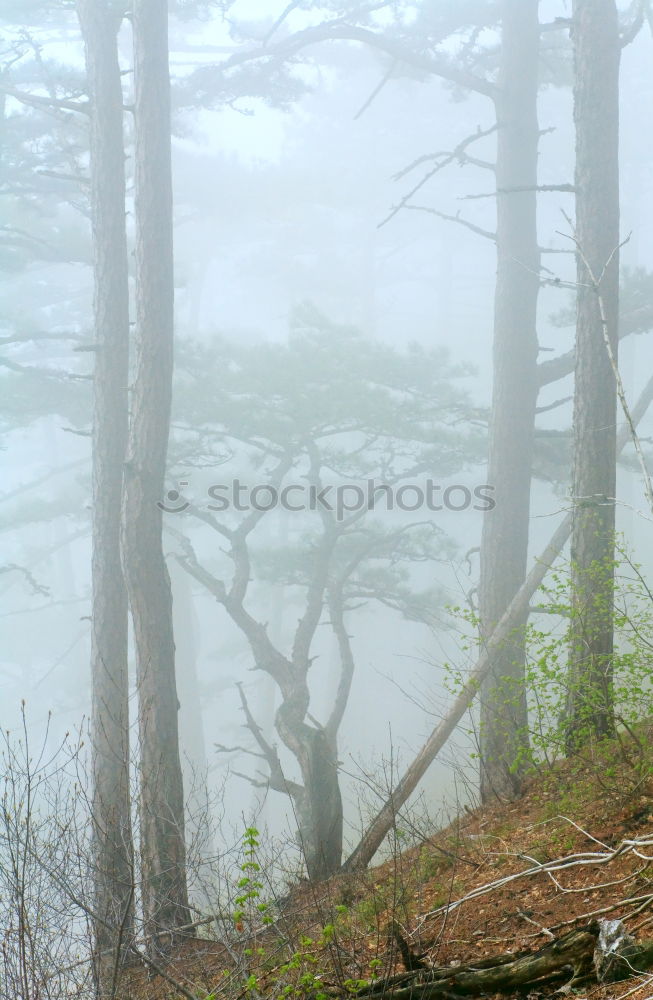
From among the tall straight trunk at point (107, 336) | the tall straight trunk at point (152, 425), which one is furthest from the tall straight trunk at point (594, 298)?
the tall straight trunk at point (107, 336)

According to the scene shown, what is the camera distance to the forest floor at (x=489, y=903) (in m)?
2.97

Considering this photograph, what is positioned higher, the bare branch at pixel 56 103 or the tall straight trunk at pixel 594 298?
the bare branch at pixel 56 103

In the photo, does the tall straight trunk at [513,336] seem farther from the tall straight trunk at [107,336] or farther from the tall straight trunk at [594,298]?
the tall straight trunk at [107,336]

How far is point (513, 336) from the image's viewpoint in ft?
26.2

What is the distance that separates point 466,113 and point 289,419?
16583 mm

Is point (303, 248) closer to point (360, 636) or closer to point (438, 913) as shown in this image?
point (360, 636)

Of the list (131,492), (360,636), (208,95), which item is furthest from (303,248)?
(131,492)

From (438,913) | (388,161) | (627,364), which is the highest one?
(388,161)

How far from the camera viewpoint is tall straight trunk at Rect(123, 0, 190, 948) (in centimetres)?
639

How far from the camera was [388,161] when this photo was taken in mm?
24000

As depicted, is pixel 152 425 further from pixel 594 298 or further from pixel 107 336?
pixel 594 298

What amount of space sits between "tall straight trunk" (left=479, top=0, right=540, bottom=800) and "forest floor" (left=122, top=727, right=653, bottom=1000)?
2657 mm

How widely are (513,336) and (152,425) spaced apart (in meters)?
3.34

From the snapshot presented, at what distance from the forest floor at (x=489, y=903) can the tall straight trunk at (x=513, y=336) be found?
266 centimetres
